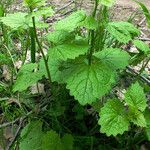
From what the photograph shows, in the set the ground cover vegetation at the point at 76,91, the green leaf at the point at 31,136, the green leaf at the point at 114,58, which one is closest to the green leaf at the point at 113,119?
the ground cover vegetation at the point at 76,91

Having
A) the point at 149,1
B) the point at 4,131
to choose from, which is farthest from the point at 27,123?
the point at 149,1

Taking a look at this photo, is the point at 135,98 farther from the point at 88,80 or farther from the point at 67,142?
the point at 67,142

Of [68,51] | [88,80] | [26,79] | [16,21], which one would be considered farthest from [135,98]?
[16,21]

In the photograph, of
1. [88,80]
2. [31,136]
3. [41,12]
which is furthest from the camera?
[31,136]

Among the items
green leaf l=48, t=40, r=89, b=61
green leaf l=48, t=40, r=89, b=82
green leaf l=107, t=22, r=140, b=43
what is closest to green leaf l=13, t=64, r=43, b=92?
green leaf l=48, t=40, r=89, b=82

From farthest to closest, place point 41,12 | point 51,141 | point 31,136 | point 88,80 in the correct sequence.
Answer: point 31,136
point 51,141
point 88,80
point 41,12

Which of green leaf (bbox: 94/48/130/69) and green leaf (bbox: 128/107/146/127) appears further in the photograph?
green leaf (bbox: 94/48/130/69)

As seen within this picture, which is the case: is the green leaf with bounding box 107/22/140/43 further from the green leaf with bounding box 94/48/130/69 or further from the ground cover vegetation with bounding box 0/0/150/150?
the green leaf with bounding box 94/48/130/69
